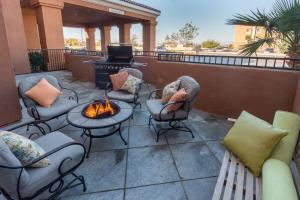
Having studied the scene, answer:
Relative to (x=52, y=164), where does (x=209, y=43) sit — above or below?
above

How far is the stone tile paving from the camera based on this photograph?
1.79 meters

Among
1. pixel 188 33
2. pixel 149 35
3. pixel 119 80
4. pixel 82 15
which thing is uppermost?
pixel 188 33

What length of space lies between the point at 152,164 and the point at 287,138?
4.55 ft

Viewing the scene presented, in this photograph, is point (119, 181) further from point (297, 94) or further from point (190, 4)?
point (190, 4)

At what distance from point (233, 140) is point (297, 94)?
163cm

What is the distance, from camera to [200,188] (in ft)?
5.99

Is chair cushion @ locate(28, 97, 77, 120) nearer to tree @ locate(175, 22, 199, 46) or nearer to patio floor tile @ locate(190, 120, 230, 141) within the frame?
patio floor tile @ locate(190, 120, 230, 141)

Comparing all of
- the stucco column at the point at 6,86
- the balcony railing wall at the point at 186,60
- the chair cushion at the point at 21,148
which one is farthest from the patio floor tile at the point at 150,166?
the stucco column at the point at 6,86

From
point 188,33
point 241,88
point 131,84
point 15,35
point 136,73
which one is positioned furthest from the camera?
point 188,33

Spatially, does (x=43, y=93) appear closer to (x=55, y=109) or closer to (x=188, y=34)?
(x=55, y=109)

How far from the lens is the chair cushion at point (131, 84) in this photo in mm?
3646

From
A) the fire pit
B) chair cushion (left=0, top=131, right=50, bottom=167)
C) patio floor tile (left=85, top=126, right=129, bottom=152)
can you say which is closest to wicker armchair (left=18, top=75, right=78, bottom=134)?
the fire pit

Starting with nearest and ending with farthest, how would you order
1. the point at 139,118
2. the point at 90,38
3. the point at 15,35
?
1. the point at 139,118
2. the point at 15,35
3. the point at 90,38

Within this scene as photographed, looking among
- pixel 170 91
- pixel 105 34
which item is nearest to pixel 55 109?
pixel 170 91
